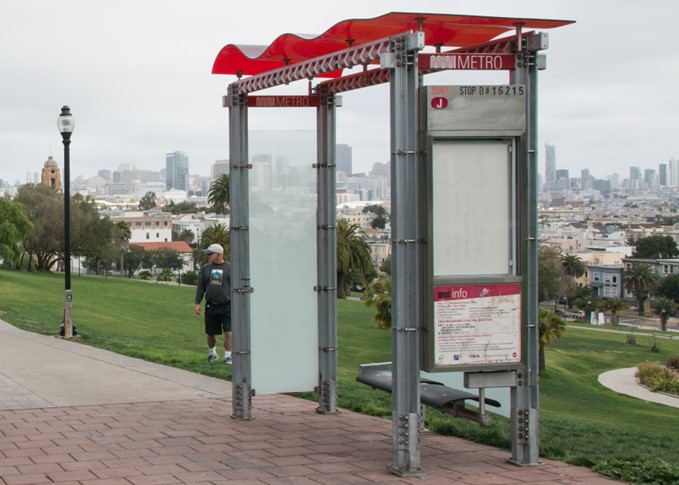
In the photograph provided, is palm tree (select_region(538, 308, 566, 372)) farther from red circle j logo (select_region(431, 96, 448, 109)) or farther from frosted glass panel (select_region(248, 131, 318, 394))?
red circle j logo (select_region(431, 96, 448, 109))

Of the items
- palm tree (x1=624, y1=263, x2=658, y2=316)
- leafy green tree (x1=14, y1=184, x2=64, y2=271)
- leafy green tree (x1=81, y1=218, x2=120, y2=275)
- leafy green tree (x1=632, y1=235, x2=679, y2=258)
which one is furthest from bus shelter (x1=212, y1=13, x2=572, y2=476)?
leafy green tree (x1=632, y1=235, x2=679, y2=258)

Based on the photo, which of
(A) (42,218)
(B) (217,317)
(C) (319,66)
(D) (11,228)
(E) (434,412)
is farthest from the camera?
(A) (42,218)

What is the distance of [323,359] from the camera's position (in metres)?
9.49

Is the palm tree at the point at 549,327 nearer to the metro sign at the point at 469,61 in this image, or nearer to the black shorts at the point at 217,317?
the black shorts at the point at 217,317

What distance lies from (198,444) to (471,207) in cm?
287

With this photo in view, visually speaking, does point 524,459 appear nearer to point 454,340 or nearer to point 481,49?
point 454,340

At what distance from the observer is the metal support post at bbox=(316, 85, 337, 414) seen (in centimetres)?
945

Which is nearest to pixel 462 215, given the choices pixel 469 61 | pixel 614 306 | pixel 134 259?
pixel 469 61

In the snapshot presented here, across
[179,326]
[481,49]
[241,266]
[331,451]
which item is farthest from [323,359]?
[179,326]

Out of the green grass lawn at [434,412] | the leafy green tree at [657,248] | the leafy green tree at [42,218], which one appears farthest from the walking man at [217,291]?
the leafy green tree at [657,248]

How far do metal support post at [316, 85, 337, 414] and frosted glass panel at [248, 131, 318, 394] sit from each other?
0.06 m

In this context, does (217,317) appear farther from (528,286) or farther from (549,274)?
(549,274)

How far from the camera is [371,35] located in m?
7.68

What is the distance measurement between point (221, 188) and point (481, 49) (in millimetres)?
57326
